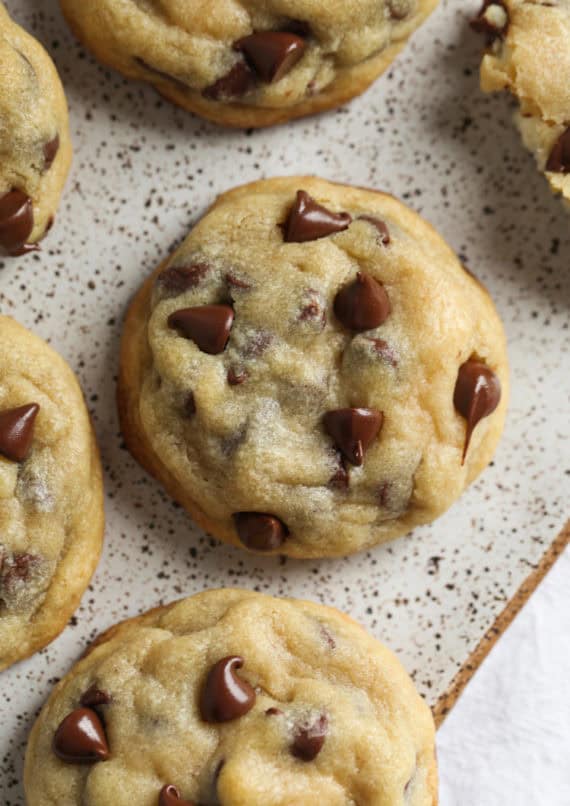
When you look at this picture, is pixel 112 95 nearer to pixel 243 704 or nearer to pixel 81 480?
pixel 81 480

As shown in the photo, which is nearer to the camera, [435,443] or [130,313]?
[435,443]

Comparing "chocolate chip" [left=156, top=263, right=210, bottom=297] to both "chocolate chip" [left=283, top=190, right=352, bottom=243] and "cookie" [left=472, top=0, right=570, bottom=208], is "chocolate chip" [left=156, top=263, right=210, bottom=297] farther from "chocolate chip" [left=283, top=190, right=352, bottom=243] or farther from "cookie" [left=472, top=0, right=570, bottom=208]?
"cookie" [left=472, top=0, right=570, bottom=208]

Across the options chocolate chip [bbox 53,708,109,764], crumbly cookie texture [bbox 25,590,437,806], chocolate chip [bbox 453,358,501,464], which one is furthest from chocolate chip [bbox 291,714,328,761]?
chocolate chip [bbox 453,358,501,464]

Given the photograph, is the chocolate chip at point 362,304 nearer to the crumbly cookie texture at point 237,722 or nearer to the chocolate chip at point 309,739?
the crumbly cookie texture at point 237,722

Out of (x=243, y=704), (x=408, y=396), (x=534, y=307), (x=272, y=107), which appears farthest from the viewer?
(x=534, y=307)

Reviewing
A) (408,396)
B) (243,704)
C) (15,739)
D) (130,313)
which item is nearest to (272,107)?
(130,313)

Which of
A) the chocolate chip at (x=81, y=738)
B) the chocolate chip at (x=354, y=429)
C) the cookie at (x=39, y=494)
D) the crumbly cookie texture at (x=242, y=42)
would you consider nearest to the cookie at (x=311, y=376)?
the chocolate chip at (x=354, y=429)

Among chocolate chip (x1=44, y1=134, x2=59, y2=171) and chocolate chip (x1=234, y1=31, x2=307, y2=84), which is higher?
chocolate chip (x1=234, y1=31, x2=307, y2=84)
